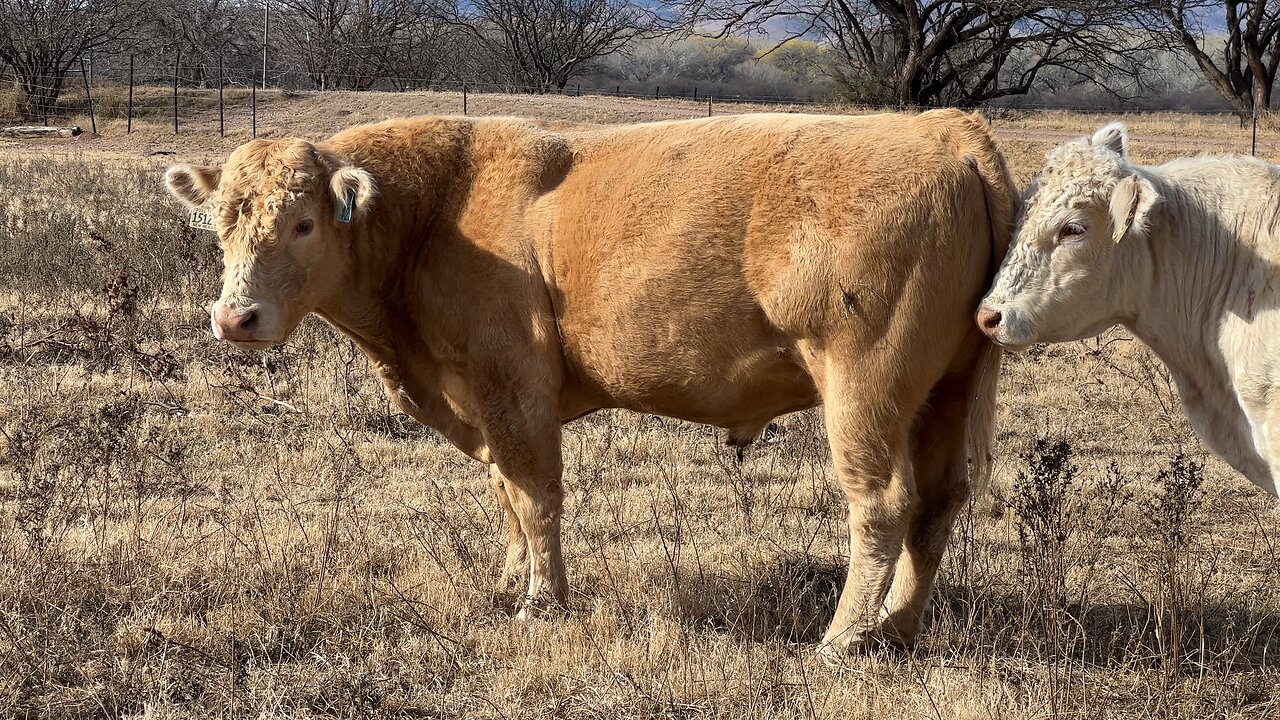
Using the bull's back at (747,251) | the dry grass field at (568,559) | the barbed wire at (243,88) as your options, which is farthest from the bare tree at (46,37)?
the bull's back at (747,251)

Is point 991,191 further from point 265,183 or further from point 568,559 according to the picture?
point 265,183

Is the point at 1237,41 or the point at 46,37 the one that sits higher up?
the point at 1237,41

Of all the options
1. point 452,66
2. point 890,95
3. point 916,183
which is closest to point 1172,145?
point 890,95

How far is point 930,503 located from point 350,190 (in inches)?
103

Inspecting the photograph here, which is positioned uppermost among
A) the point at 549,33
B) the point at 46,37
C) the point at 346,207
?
the point at 549,33

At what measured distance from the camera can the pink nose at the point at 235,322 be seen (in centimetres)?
418

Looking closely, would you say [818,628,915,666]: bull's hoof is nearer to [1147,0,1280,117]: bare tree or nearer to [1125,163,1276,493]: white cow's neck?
[1125,163,1276,493]: white cow's neck

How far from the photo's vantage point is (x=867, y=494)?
413 cm

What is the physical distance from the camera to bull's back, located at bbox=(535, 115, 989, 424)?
387 centimetres

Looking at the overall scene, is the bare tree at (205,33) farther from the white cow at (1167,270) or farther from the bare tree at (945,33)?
the white cow at (1167,270)

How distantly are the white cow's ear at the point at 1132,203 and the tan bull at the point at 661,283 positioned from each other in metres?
0.42

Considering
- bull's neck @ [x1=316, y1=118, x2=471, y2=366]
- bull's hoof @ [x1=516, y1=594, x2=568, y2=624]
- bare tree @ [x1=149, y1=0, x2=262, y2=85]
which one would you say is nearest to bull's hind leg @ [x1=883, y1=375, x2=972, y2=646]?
bull's hoof @ [x1=516, y1=594, x2=568, y2=624]

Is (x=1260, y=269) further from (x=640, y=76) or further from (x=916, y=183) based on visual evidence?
(x=640, y=76)

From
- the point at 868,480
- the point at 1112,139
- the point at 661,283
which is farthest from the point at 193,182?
the point at 1112,139
